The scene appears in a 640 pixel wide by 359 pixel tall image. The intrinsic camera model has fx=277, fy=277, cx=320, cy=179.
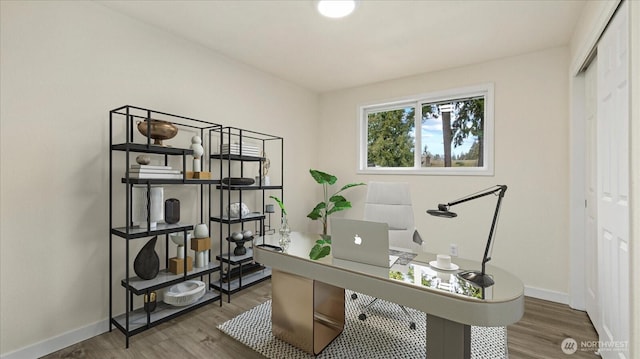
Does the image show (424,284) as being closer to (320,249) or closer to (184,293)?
(320,249)

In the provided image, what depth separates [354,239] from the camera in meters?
1.57

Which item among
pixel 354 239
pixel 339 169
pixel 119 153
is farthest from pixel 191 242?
pixel 339 169

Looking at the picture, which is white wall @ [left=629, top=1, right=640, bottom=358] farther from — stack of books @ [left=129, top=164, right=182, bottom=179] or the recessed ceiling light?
stack of books @ [left=129, top=164, right=182, bottom=179]

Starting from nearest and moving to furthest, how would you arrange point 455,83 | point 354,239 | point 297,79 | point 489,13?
point 354,239, point 489,13, point 455,83, point 297,79

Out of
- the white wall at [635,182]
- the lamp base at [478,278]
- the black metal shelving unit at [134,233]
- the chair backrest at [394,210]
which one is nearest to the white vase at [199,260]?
the black metal shelving unit at [134,233]

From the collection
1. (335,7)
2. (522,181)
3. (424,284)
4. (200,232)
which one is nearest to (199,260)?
(200,232)

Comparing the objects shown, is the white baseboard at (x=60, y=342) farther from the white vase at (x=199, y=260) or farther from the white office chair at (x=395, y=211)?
the white office chair at (x=395, y=211)

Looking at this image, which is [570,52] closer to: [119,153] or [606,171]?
[606,171]

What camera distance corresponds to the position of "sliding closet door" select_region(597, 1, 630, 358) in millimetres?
1456

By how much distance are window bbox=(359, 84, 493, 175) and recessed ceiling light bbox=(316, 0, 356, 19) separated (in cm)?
184

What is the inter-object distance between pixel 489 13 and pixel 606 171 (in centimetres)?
145

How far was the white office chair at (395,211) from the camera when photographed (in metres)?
2.49

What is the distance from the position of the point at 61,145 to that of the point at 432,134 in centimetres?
372

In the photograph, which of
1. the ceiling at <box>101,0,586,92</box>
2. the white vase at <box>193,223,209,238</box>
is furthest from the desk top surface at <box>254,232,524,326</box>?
the ceiling at <box>101,0,586,92</box>
